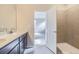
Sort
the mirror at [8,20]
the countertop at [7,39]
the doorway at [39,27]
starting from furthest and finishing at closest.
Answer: the doorway at [39,27], the mirror at [8,20], the countertop at [7,39]

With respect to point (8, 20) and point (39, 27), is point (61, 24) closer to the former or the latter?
point (39, 27)

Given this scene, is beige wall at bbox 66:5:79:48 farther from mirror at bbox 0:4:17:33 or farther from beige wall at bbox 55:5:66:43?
mirror at bbox 0:4:17:33

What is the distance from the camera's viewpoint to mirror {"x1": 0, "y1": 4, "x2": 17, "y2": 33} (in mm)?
2066

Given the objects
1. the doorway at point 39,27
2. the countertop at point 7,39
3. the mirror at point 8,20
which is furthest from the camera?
the doorway at point 39,27

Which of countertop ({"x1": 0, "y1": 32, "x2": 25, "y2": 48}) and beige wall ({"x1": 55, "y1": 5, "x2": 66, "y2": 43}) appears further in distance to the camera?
beige wall ({"x1": 55, "y1": 5, "x2": 66, "y2": 43})

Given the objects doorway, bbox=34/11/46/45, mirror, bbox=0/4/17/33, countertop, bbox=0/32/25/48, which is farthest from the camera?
doorway, bbox=34/11/46/45

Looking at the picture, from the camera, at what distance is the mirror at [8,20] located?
207 cm

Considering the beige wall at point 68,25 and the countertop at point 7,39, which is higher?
the beige wall at point 68,25

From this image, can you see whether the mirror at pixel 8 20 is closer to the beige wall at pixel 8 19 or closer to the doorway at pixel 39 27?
the beige wall at pixel 8 19

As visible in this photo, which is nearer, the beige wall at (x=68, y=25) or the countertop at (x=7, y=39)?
the countertop at (x=7, y=39)

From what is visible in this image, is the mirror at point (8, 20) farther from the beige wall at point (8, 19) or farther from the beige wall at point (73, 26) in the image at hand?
the beige wall at point (73, 26)

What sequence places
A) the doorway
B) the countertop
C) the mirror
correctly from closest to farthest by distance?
the countertop
the mirror
the doorway

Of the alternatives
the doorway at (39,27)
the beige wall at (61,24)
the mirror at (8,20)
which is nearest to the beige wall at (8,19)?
the mirror at (8,20)

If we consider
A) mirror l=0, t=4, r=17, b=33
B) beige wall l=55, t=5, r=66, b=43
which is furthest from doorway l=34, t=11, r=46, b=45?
mirror l=0, t=4, r=17, b=33
